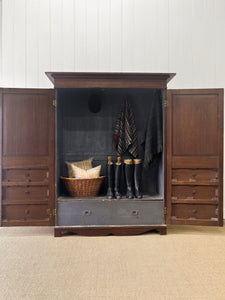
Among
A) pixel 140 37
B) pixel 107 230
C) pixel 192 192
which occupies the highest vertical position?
pixel 140 37

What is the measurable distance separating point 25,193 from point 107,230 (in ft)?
3.31

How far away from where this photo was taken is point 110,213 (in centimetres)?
315

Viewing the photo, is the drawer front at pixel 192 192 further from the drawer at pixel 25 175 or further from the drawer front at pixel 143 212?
the drawer at pixel 25 175

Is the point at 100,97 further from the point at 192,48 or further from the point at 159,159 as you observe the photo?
the point at 192,48

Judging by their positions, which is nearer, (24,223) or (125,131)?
(24,223)

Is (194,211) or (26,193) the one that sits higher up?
(26,193)

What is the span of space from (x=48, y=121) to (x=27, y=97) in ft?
1.14

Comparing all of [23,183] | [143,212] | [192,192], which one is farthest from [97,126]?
[192,192]

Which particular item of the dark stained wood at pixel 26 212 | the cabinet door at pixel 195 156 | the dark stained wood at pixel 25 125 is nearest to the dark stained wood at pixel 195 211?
the cabinet door at pixel 195 156

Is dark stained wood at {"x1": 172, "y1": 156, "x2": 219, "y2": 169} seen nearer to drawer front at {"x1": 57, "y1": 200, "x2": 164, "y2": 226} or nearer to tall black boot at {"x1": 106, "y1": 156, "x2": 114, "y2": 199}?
drawer front at {"x1": 57, "y1": 200, "x2": 164, "y2": 226}

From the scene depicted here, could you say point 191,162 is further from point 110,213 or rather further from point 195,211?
point 110,213

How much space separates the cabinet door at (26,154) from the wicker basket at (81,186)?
216mm

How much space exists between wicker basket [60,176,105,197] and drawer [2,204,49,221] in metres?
0.37

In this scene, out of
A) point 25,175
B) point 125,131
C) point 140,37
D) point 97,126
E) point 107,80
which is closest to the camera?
point 107,80
